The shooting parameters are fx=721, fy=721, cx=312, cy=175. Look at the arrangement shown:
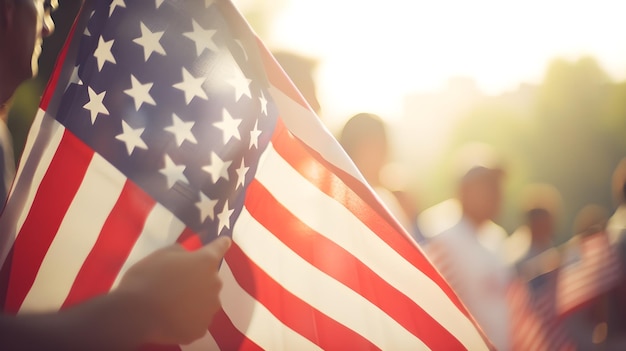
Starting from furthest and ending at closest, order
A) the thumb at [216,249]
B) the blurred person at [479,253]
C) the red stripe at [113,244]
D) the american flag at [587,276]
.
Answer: the american flag at [587,276] < the blurred person at [479,253] < the red stripe at [113,244] < the thumb at [216,249]

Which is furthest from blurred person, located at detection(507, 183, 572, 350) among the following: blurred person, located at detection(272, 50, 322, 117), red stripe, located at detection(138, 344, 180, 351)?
red stripe, located at detection(138, 344, 180, 351)

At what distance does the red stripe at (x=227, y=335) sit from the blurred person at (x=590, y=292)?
2562 mm

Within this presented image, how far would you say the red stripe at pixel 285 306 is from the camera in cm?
203

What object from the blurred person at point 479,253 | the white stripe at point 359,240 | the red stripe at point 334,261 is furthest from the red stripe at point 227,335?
the blurred person at point 479,253

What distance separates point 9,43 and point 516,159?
37474 millimetres

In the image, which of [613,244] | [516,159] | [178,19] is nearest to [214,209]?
[178,19]

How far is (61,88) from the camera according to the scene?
1.89 metres

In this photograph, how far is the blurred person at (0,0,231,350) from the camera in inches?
47.1

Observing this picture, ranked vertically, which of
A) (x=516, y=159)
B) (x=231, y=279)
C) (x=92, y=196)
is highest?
(x=92, y=196)

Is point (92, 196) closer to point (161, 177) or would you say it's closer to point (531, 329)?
point (161, 177)

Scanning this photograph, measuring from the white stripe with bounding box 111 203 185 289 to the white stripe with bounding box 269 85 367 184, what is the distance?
47cm

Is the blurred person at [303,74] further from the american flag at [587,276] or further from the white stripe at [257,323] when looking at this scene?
the american flag at [587,276]

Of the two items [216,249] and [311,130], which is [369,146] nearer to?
[311,130]

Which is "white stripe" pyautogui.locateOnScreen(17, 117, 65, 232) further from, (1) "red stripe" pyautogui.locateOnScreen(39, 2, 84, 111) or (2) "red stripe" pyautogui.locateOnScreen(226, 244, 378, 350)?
(2) "red stripe" pyautogui.locateOnScreen(226, 244, 378, 350)
